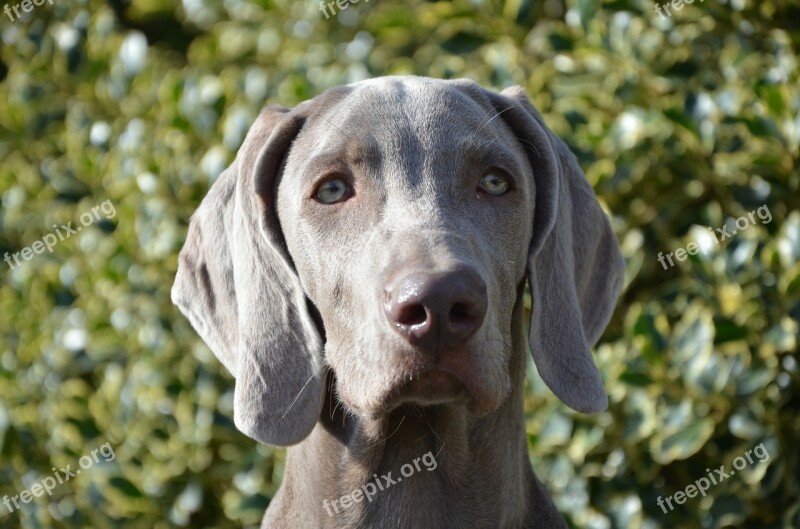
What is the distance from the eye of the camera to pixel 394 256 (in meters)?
2.76

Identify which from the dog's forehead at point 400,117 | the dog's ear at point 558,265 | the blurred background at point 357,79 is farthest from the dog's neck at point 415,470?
the blurred background at point 357,79

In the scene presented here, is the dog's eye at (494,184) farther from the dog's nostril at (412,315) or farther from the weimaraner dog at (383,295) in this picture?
the dog's nostril at (412,315)

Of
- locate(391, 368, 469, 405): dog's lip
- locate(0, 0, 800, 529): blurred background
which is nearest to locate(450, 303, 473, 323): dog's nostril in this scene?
locate(391, 368, 469, 405): dog's lip

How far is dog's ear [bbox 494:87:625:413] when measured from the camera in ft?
10.7

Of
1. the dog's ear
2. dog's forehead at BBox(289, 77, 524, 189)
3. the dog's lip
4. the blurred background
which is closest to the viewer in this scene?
the dog's lip

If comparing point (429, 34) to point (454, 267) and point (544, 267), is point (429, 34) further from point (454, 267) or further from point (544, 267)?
point (454, 267)

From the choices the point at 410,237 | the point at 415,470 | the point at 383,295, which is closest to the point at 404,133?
the point at 410,237

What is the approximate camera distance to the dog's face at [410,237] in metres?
2.66

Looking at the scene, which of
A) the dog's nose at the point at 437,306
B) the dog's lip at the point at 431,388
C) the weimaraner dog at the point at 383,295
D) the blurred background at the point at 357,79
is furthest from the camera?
the blurred background at the point at 357,79

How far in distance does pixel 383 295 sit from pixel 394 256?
11 cm

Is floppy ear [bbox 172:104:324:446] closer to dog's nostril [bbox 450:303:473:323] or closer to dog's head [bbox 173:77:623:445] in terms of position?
dog's head [bbox 173:77:623:445]

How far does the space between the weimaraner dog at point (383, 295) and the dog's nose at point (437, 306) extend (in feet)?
0.20

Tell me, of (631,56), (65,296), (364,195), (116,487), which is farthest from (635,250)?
(65,296)

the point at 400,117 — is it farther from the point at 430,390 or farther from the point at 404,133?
the point at 430,390
